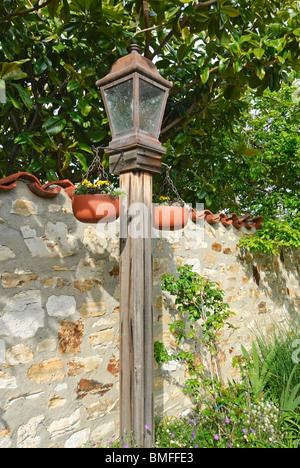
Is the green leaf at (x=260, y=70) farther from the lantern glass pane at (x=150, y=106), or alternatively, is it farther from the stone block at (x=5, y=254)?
the stone block at (x=5, y=254)

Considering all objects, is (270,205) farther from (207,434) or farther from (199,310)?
(207,434)

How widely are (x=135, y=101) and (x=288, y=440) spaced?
2.54 m

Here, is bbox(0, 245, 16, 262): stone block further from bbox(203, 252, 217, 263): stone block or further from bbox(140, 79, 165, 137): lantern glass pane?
bbox(203, 252, 217, 263): stone block

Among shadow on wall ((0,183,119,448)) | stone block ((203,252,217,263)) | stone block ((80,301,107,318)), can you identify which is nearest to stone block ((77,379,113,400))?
shadow on wall ((0,183,119,448))

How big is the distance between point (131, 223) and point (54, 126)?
3.64 feet

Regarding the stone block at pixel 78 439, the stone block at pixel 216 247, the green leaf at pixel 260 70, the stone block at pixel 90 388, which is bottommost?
the stone block at pixel 78 439

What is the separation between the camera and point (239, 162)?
14.4ft

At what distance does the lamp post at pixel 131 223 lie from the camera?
192 centimetres

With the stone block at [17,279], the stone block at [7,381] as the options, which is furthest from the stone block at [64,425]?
the stone block at [17,279]

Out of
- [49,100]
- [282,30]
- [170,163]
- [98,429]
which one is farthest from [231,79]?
[98,429]

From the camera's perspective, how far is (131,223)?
6.57ft

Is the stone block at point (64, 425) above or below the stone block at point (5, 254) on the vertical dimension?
below

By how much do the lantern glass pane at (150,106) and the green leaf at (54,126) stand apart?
2.80 feet

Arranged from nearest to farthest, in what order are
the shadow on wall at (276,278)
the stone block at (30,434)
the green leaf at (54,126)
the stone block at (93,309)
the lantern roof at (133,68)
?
the lantern roof at (133,68), the stone block at (30,434), the stone block at (93,309), the green leaf at (54,126), the shadow on wall at (276,278)
